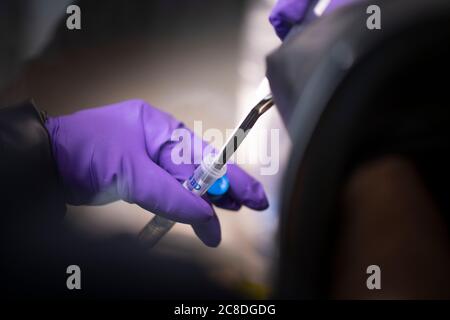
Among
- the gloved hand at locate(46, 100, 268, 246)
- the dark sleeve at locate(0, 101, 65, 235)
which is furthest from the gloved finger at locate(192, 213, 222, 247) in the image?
the dark sleeve at locate(0, 101, 65, 235)

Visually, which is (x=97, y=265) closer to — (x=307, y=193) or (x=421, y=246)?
(x=307, y=193)

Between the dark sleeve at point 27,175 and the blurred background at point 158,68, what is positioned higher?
the blurred background at point 158,68

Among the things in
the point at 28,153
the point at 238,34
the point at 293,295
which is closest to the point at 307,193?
the point at 293,295

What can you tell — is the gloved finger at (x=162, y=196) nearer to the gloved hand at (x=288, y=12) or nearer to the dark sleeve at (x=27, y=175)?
the dark sleeve at (x=27, y=175)

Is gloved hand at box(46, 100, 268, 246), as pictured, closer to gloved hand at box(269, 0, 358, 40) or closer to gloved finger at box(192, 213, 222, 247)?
gloved finger at box(192, 213, 222, 247)

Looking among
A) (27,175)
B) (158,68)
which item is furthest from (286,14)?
(27,175)

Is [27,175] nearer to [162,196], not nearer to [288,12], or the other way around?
[162,196]

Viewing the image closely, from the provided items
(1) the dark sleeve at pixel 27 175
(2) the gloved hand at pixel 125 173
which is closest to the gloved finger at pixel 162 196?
(2) the gloved hand at pixel 125 173
